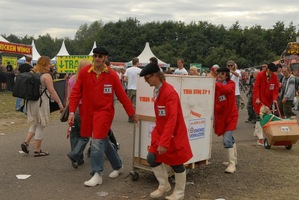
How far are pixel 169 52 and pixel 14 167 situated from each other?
59.2 metres

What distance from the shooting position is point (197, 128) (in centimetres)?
571

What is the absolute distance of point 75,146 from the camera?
6457mm

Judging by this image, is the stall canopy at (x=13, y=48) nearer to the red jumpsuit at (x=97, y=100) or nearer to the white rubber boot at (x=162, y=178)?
the red jumpsuit at (x=97, y=100)

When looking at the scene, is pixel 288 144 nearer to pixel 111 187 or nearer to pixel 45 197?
pixel 111 187

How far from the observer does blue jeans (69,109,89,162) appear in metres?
6.25

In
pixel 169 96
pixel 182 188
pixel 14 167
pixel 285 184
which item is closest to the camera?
pixel 169 96

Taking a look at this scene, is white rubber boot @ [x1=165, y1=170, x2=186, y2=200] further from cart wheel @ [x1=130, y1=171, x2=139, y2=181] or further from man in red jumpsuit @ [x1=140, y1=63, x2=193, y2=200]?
cart wheel @ [x1=130, y1=171, x2=139, y2=181]

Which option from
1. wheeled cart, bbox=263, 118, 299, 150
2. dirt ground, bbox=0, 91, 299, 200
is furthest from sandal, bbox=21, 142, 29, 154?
wheeled cart, bbox=263, 118, 299, 150

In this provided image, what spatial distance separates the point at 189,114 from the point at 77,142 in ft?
6.70

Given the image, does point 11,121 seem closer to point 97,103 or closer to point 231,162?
point 97,103

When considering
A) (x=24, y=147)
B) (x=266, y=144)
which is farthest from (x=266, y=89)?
(x=24, y=147)

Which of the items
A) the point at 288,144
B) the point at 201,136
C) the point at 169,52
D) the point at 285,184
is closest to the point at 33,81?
the point at 201,136

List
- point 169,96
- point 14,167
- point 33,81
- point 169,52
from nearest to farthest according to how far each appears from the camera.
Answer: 1. point 169,96
2. point 14,167
3. point 33,81
4. point 169,52

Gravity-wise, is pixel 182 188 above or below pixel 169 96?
below
